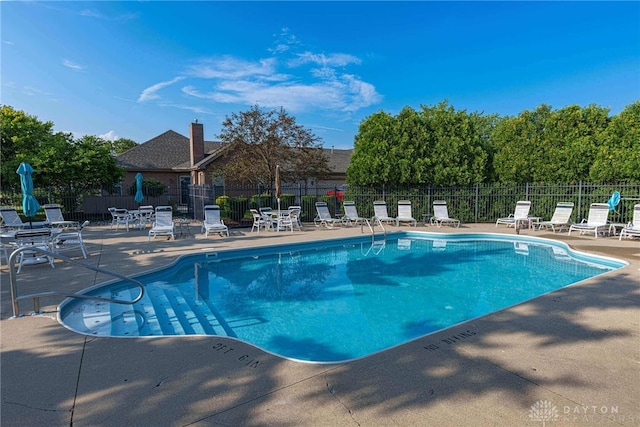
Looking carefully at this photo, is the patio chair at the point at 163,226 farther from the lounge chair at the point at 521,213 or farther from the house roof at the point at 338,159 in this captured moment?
the house roof at the point at 338,159

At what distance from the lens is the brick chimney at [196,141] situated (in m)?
24.0

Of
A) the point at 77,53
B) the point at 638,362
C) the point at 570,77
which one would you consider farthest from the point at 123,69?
the point at 570,77

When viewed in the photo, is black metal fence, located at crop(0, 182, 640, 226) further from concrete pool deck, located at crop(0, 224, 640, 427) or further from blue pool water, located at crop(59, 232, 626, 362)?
concrete pool deck, located at crop(0, 224, 640, 427)

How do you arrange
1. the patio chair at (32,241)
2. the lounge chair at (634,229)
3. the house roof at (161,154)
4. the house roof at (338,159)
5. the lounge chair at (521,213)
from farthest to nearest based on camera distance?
the house roof at (338,159) → the house roof at (161,154) → the lounge chair at (521,213) → the lounge chair at (634,229) → the patio chair at (32,241)

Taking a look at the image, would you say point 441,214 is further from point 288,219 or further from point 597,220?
point 288,219

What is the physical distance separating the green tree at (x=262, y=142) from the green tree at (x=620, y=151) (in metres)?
12.3

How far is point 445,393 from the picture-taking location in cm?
273

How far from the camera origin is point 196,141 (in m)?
24.3

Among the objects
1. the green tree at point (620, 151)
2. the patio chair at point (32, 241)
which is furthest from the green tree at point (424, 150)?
the patio chair at point (32, 241)

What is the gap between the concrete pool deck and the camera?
2.46 metres

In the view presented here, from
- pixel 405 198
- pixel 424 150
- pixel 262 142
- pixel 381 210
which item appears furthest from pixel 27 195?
pixel 424 150

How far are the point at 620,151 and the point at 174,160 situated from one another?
26577 millimetres

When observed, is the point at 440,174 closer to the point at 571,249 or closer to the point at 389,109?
the point at 389,109

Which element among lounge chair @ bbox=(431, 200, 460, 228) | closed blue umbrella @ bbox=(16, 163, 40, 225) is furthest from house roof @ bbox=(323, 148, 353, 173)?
closed blue umbrella @ bbox=(16, 163, 40, 225)
